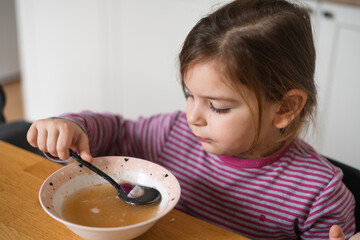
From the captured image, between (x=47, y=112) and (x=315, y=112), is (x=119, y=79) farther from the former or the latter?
(x=315, y=112)

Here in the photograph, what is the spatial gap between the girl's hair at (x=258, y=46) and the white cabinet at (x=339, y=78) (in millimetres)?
856

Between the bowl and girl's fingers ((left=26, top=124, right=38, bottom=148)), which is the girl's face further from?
girl's fingers ((left=26, top=124, right=38, bottom=148))

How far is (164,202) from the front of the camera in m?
0.75

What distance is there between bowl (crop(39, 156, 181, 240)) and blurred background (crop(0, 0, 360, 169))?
1.00 meters

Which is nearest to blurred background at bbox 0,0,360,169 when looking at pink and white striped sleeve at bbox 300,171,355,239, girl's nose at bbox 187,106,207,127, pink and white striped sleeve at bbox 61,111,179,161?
pink and white striped sleeve at bbox 61,111,179,161

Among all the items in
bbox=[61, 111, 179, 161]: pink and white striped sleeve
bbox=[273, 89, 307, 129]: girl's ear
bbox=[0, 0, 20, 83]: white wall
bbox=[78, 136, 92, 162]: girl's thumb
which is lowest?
bbox=[0, 0, 20, 83]: white wall

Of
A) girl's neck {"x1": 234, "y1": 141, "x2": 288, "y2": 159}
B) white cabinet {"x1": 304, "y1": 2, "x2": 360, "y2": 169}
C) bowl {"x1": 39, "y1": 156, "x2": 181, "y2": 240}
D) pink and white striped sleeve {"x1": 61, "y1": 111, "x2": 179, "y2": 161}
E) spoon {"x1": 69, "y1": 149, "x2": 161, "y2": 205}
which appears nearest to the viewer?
bowl {"x1": 39, "y1": 156, "x2": 181, "y2": 240}

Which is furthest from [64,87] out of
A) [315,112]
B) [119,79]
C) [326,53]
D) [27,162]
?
[315,112]

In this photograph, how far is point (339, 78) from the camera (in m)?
1.81

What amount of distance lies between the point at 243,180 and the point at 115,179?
33cm

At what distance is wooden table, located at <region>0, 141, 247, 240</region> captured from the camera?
2.30 ft

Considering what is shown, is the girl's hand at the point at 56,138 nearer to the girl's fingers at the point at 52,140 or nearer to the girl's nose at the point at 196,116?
the girl's fingers at the point at 52,140

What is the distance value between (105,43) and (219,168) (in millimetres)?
1545

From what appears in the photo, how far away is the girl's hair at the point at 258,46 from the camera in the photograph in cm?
81
